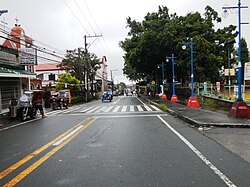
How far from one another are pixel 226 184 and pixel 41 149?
4991mm

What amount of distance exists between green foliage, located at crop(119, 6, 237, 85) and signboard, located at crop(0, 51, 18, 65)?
18.9 m

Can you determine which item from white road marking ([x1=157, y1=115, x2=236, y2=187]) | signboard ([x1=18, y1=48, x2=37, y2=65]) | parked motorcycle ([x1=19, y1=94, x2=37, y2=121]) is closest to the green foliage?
signboard ([x1=18, y1=48, x2=37, y2=65])

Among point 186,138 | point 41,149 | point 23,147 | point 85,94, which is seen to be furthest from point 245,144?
point 85,94

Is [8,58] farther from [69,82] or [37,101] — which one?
[69,82]

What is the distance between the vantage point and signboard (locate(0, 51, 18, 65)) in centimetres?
2031

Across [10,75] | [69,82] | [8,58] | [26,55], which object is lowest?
[69,82]

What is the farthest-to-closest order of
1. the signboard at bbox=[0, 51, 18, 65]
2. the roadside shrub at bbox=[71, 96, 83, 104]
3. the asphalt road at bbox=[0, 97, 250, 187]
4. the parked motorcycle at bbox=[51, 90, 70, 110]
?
the roadside shrub at bbox=[71, 96, 83, 104]
the parked motorcycle at bbox=[51, 90, 70, 110]
the signboard at bbox=[0, 51, 18, 65]
the asphalt road at bbox=[0, 97, 250, 187]

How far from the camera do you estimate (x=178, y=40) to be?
35.5 metres

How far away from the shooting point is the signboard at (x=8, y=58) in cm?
2031

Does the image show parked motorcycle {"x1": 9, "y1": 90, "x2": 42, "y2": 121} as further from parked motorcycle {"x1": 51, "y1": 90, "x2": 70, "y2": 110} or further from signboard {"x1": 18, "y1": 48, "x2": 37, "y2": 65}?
parked motorcycle {"x1": 51, "y1": 90, "x2": 70, "y2": 110}

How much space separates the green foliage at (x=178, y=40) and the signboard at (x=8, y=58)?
1887 cm

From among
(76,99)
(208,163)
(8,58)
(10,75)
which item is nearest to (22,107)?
(10,75)

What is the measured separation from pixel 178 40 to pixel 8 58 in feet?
75.7

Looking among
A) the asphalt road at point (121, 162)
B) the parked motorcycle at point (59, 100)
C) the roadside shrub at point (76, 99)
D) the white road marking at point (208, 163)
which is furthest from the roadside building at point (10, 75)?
the white road marking at point (208, 163)
